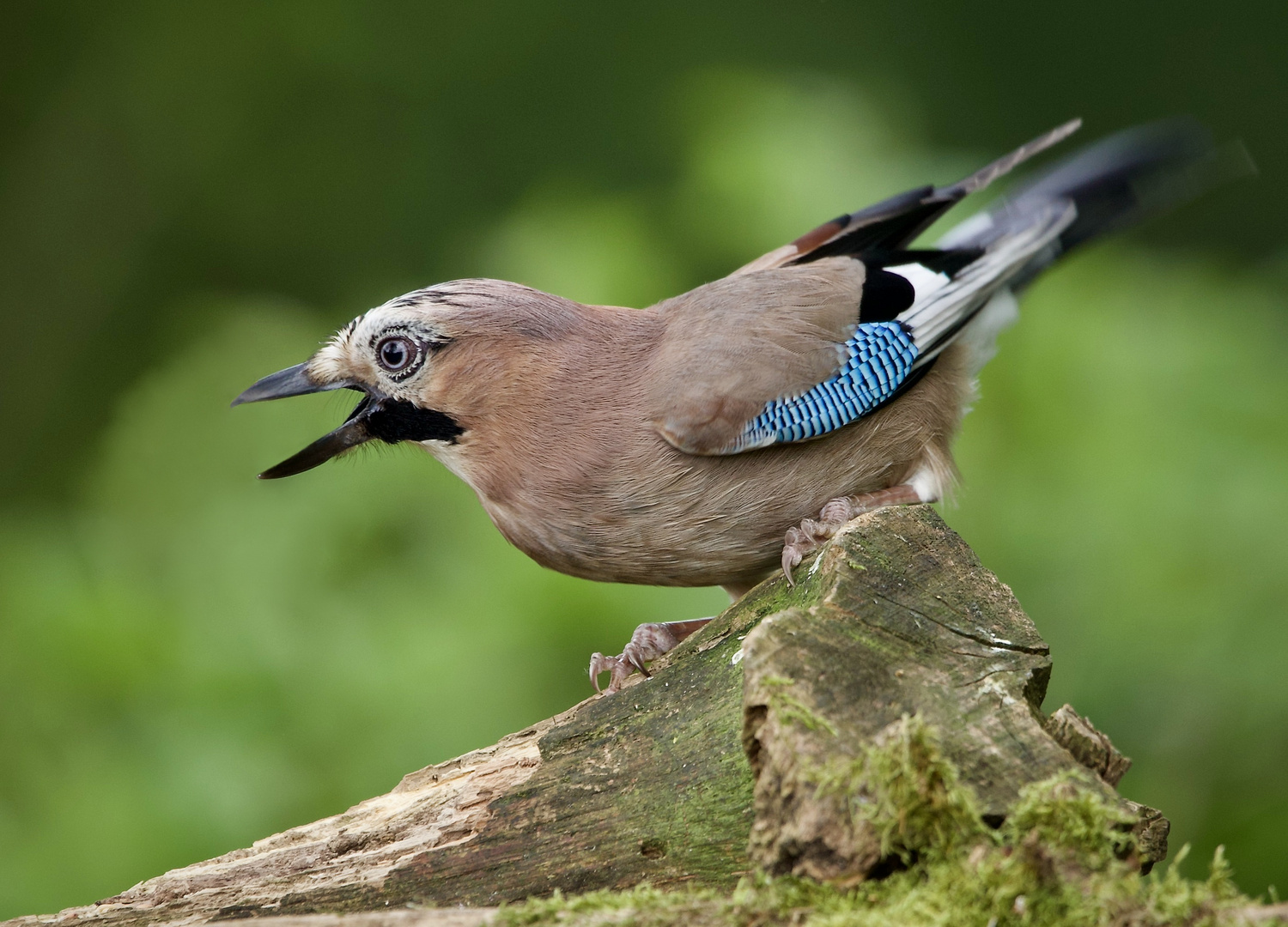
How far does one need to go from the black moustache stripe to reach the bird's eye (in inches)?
3.7

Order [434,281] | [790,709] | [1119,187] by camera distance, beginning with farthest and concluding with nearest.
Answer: [434,281], [1119,187], [790,709]

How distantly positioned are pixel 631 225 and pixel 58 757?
264 cm

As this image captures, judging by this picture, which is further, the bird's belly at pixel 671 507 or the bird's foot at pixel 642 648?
the bird's foot at pixel 642 648

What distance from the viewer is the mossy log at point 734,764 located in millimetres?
1917

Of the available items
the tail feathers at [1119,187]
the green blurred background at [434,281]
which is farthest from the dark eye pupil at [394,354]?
the tail feathers at [1119,187]

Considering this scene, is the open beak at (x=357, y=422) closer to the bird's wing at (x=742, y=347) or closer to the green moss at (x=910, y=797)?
the bird's wing at (x=742, y=347)

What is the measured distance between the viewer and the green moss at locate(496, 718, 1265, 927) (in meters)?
1.69

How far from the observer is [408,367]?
3.24 metres

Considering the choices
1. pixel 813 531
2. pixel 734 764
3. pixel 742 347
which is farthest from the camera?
pixel 742 347

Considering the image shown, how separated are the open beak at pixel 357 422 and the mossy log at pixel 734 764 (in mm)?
926

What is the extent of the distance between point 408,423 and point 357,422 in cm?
14

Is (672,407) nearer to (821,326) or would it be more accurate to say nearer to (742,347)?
(742,347)

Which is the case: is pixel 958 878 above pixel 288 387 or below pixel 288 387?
below

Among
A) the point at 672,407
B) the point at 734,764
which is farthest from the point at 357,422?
the point at 734,764
